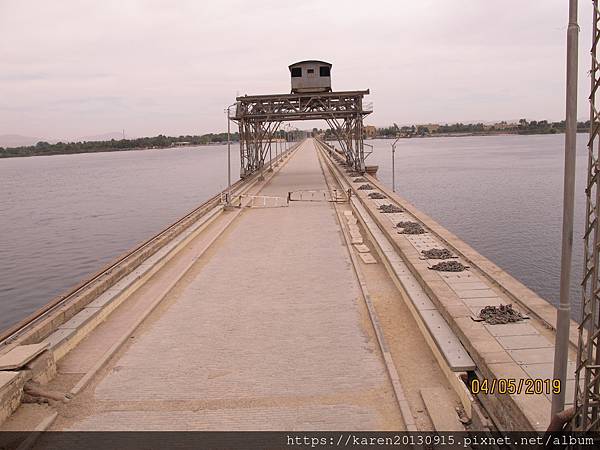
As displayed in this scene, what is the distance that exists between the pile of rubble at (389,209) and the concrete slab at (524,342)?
1171 centimetres

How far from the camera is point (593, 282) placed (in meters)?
4.53

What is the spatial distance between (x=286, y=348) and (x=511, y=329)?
3164mm

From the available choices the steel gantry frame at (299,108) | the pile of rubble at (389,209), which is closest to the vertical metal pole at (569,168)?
the pile of rubble at (389,209)

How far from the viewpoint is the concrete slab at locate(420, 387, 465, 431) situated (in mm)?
5859

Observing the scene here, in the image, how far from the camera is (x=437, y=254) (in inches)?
469

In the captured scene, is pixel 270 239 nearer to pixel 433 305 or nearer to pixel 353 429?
pixel 433 305

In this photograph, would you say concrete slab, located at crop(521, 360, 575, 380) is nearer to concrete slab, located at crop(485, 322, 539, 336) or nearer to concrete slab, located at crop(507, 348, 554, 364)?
concrete slab, located at crop(507, 348, 554, 364)

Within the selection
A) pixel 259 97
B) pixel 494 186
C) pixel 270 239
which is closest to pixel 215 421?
pixel 270 239

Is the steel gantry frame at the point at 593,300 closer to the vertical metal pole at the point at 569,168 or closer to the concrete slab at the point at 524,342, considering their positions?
the vertical metal pole at the point at 569,168

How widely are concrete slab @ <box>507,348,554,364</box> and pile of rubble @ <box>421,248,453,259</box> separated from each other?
16.5 feet

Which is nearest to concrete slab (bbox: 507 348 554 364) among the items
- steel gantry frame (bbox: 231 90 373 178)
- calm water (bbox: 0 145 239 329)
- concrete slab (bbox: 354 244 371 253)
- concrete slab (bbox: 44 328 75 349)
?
concrete slab (bbox: 44 328 75 349)

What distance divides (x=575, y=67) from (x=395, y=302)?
664cm
